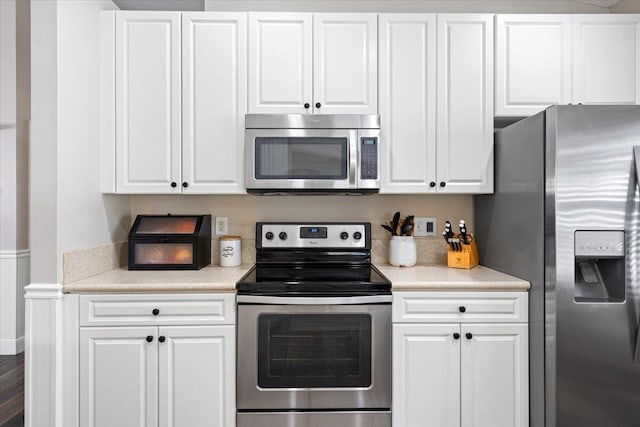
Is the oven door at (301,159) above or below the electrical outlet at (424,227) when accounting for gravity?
above

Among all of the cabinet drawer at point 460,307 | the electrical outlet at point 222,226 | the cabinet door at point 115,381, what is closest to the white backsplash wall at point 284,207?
the electrical outlet at point 222,226

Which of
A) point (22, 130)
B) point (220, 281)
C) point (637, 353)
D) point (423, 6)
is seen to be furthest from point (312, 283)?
point (22, 130)

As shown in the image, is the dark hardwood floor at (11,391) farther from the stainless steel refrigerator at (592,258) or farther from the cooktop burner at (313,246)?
the stainless steel refrigerator at (592,258)

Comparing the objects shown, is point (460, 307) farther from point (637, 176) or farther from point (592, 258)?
point (637, 176)

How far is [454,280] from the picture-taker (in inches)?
76.9

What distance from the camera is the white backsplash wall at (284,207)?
2570 millimetres

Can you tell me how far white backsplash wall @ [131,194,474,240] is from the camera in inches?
101

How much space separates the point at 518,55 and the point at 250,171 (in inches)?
63.0

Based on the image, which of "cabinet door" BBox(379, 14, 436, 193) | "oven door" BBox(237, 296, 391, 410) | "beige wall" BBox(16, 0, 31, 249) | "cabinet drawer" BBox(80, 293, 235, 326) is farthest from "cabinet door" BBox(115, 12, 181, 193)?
"beige wall" BBox(16, 0, 31, 249)

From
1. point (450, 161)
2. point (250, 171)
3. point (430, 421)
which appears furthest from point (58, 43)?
point (430, 421)

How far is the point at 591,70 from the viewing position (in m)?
2.21

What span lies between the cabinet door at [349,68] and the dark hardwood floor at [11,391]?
8.23 feet

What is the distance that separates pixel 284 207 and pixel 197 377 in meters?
1.12

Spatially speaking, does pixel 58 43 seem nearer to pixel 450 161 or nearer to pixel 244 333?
pixel 244 333
